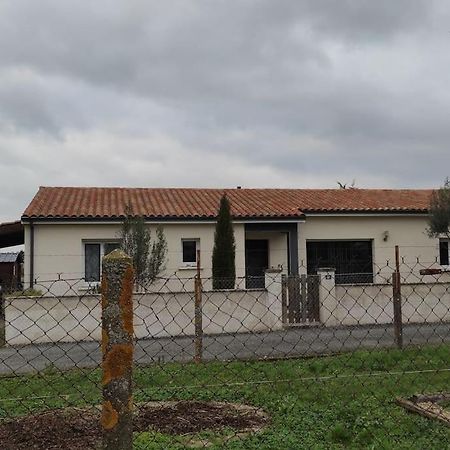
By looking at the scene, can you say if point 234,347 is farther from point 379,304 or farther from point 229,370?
point 379,304

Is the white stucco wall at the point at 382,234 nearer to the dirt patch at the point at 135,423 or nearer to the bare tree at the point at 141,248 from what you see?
the bare tree at the point at 141,248

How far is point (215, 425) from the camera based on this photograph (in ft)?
16.4

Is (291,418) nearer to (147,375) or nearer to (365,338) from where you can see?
(147,375)

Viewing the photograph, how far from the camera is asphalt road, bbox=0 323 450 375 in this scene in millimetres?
9062

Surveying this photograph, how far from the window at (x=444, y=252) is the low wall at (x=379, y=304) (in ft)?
20.5

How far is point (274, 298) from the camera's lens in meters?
12.3

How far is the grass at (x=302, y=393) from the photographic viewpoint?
455cm

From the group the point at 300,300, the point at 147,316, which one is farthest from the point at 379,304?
the point at 147,316

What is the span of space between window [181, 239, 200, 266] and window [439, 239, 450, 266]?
7.91 metres

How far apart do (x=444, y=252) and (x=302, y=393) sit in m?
14.8

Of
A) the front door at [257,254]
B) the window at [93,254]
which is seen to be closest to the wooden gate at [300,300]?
the front door at [257,254]

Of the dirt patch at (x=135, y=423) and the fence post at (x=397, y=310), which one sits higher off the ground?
the fence post at (x=397, y=310)

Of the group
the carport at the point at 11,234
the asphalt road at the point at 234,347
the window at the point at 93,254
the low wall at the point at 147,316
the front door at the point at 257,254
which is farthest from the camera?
the front door at the point at 257,254

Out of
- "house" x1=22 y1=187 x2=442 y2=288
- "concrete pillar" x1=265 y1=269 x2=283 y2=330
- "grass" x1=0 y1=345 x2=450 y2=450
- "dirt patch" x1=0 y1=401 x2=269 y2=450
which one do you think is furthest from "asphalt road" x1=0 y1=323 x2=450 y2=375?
"house" x1=22 y1=187 x2=442 y2=288
